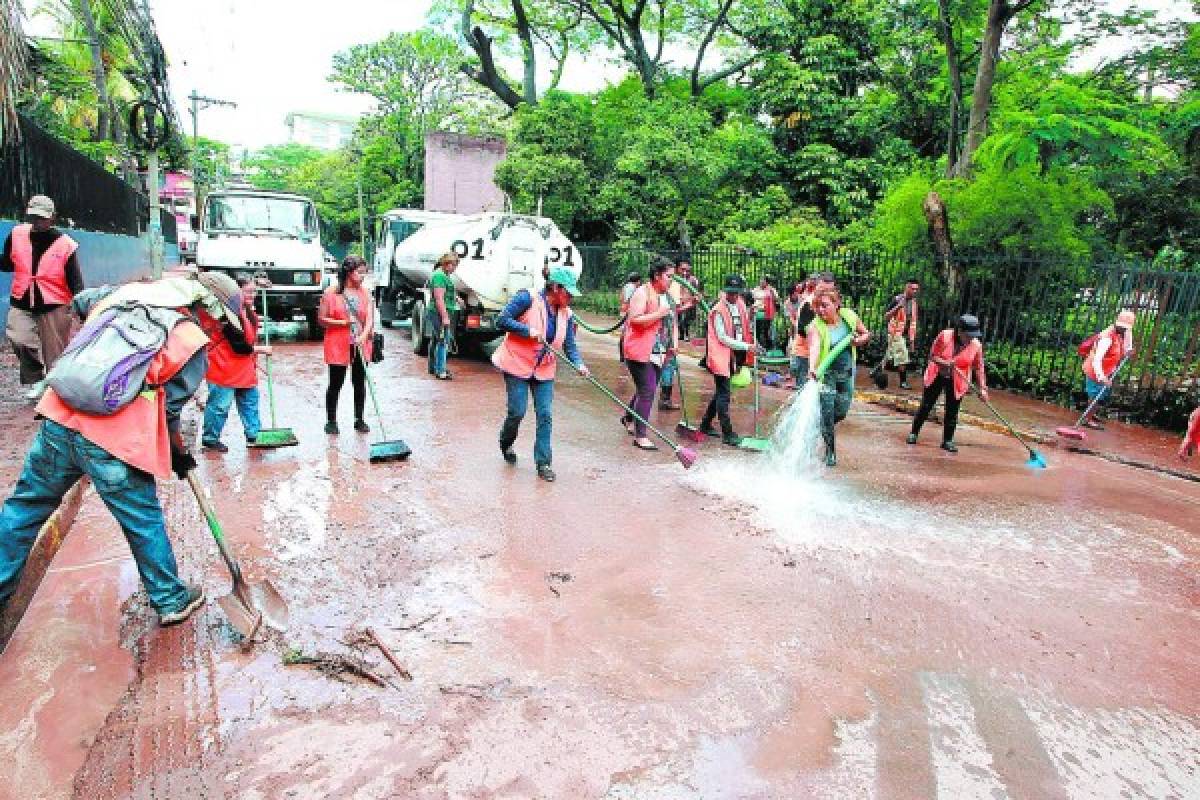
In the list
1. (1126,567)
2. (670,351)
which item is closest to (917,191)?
(670,351)

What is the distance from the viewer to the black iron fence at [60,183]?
1011cm

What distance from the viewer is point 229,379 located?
6102mm

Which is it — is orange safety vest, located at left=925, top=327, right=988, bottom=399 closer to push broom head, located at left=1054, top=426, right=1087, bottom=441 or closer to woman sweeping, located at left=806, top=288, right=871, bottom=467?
woman sweeping, located at left=806, top=288, right=871, bottom=467

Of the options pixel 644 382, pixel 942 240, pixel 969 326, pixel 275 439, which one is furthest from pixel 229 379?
pixel 942 240

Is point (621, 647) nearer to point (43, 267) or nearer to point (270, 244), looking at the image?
point (43, 267)

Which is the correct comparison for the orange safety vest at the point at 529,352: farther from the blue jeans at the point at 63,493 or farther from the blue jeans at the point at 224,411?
the blue jeans at the point at 63,493

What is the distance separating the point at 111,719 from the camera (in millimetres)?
2887

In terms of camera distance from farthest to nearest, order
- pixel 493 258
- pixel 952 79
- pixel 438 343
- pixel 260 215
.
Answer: pixel 952 79 → pixel 260 215 → pixel 493 258 → pixel 438 343

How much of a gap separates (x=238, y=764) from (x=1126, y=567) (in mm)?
5195

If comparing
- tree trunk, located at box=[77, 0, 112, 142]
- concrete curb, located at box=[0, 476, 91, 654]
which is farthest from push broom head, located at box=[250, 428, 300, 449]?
tree trunk, located at box=[77, 0, 112, 142]

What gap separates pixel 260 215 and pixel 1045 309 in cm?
1228

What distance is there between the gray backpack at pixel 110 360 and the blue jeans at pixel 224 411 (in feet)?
10.2

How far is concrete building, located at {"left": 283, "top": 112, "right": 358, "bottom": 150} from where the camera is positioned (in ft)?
344

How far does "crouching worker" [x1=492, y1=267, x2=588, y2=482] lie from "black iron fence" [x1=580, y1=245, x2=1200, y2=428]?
7.59 m
